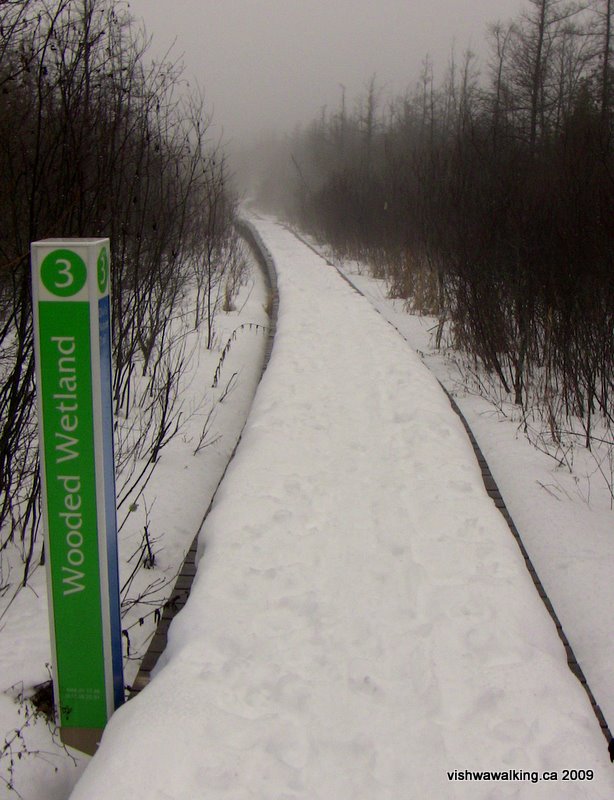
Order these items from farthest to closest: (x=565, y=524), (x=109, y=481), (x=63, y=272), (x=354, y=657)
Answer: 1. (x=565, y=524)
2. (x=354, y=657)
3. (x=109, y=481)
4. (x=63, y=272)

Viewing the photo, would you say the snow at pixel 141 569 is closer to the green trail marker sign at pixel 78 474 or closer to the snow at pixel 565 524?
the green trail marker sign at pixel 78 474

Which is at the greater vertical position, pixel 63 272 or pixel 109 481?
pixel 63 272

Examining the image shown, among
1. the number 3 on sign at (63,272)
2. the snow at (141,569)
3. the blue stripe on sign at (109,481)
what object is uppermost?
the number 3 on sign at (63,272)

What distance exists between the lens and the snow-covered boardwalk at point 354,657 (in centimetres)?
253

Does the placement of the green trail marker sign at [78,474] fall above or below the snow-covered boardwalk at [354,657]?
above

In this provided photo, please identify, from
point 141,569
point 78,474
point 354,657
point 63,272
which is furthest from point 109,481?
point 141,569

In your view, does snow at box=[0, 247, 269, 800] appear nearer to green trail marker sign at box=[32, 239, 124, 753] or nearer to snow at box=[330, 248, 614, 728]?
green trail marker sign at box=[32, 239, 124, 753]

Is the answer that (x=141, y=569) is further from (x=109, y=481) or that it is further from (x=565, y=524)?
(x=565, y=524)

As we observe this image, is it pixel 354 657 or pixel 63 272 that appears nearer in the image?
pixel 63 272

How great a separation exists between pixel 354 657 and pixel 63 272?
1953mm

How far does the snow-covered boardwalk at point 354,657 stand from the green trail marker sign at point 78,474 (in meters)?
0.21

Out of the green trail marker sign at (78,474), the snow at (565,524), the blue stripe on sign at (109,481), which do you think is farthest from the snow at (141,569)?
the snow at (565,524)

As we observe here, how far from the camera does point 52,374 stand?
7.93 feet

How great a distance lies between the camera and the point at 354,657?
320 centimetres
